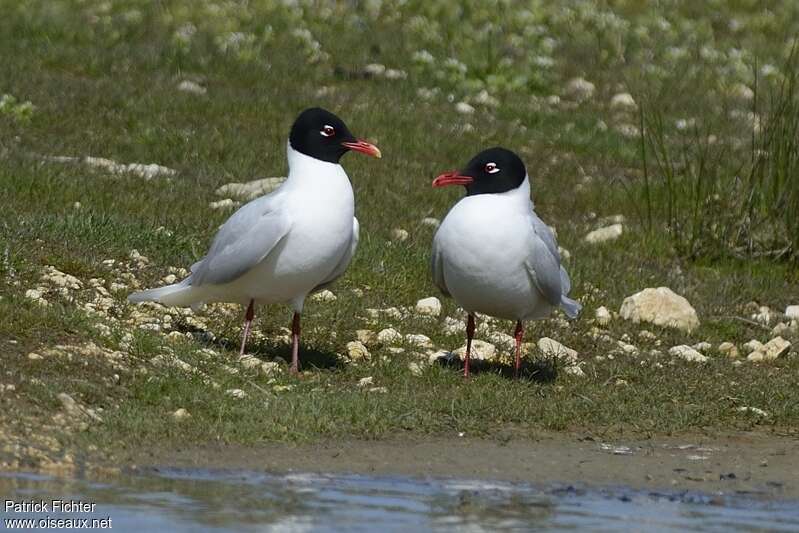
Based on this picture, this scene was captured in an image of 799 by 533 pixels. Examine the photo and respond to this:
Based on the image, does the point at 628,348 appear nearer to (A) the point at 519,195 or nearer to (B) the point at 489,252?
(A) the point at 519,195

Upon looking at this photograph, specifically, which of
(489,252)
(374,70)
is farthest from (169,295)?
(374,70)

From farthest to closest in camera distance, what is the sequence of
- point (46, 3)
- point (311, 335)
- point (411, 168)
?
point (46, 3)
point (411, 168)
point (311, 335)

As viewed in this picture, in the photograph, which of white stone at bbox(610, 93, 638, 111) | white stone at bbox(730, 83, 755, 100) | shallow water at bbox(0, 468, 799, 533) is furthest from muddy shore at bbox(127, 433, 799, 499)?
white stone at bbox(730, 83, 755, 100)

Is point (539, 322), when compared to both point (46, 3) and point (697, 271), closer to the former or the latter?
point (697, 271)

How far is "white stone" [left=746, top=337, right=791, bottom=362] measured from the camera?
35.2ft

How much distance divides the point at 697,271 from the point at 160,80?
6.64m

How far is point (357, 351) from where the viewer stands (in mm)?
9961

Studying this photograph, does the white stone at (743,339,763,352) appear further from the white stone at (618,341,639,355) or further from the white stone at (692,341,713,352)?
the white stone at (618,341,639,355)

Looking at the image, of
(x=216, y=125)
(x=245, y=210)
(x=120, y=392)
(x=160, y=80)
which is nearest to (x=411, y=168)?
(x=216, y=125)

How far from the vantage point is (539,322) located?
11148 millimetres

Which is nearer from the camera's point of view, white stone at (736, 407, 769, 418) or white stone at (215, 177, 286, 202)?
Result: white stone at (736, 407, 769, 418)

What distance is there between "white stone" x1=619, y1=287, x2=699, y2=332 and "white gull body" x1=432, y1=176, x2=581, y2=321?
162 centimetres

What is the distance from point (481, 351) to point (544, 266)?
105cm

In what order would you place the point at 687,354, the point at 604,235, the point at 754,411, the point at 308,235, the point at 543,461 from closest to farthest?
1. the point at 543,461
2. the point at 308,235
3. the point at 754,411
4. the point at 687,354
5. the point at 604,235
